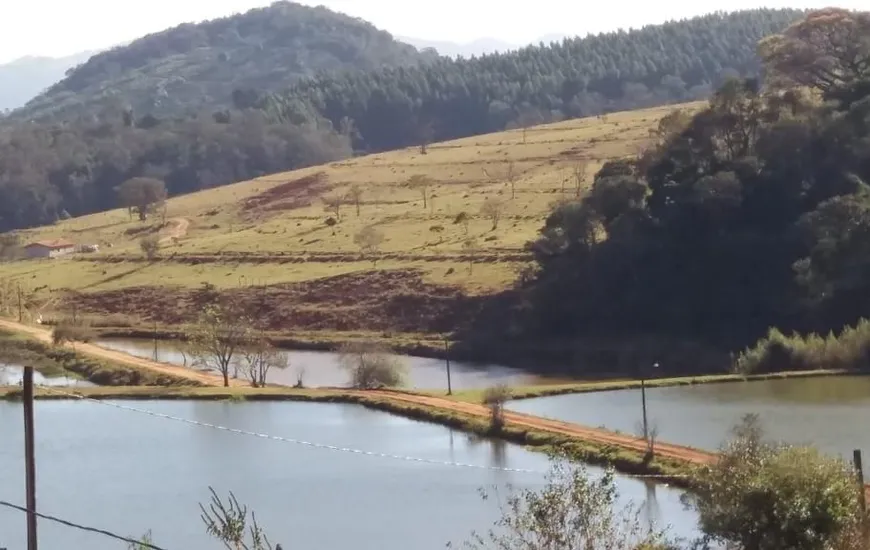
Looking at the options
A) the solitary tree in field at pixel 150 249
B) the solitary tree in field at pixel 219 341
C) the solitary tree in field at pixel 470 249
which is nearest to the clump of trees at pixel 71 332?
the solitary tree in field at pixel 219 341

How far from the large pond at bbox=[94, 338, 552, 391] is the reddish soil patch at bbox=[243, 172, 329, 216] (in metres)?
36.0

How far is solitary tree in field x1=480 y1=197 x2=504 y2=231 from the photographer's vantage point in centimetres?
7562

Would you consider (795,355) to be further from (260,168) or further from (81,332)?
(260,168)

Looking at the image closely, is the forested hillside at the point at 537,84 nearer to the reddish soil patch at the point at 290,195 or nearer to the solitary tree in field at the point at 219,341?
the reddish soil patch at the point at 290,195

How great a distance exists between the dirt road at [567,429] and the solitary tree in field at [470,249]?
22.5 m

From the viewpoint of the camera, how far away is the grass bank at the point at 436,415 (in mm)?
32131

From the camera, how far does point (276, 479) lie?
32.8 m

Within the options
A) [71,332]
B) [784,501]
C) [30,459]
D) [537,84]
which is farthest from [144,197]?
[784,501]

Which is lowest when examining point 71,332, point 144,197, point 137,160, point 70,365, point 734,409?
point 734,409

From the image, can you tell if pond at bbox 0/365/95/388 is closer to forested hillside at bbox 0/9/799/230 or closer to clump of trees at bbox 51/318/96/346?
clump of trees at bbox 51/318/96/346

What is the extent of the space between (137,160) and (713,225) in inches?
3764

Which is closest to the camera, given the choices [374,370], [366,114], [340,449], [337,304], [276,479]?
[276,479]

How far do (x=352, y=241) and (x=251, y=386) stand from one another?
90.2ft

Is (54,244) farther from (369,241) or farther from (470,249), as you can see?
(470,249)
